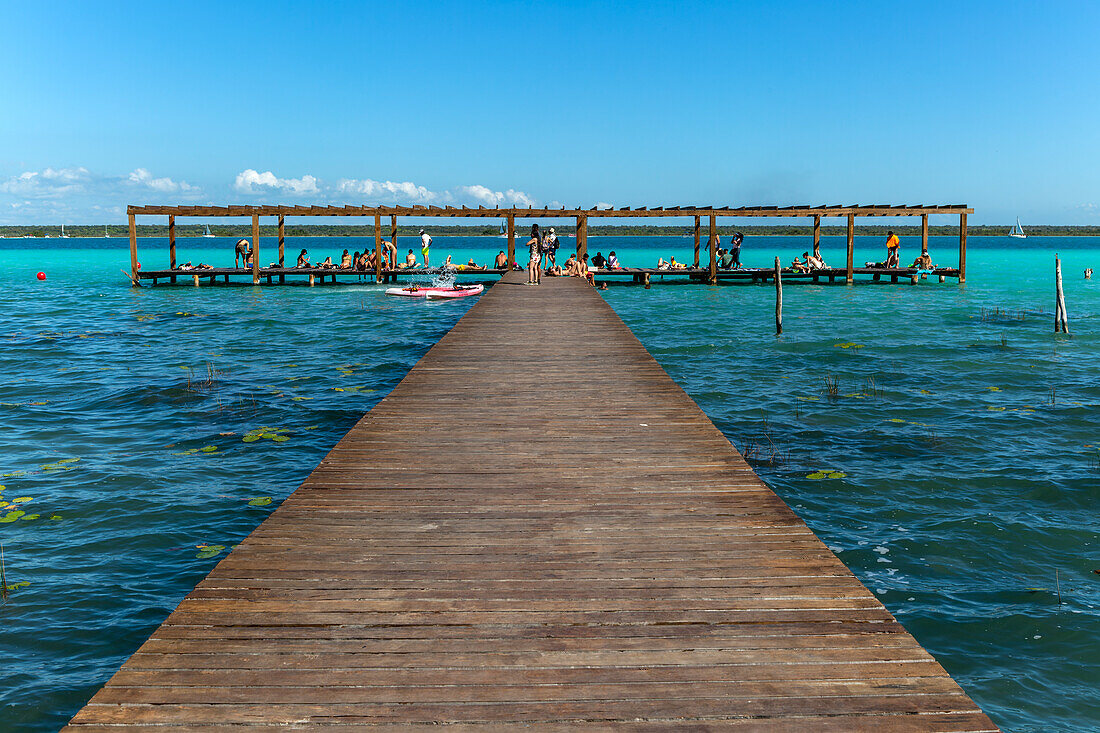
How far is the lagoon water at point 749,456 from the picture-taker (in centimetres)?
600

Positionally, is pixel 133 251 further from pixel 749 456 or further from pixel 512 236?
pixel 749 456

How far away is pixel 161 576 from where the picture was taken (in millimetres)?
7090

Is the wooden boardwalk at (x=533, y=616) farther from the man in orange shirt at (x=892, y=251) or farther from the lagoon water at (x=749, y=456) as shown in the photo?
the man in orange shirt at (x=892, y=251)

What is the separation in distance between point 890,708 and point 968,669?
9.77 feet

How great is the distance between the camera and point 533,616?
13.0 feet

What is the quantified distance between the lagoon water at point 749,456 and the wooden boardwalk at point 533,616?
191 cm

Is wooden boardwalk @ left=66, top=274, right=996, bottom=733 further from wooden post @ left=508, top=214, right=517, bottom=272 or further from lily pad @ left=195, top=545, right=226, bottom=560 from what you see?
wooden post @ left=508, top=214, right=517, bottom=272

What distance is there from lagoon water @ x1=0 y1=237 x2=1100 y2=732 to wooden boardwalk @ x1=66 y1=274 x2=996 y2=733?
191 centimetres

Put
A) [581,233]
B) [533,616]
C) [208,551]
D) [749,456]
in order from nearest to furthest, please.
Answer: [533,616] → [208,551] → [749,456] → [581,233]

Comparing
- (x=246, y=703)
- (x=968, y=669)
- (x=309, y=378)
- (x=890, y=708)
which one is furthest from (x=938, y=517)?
(x=309, y=378)

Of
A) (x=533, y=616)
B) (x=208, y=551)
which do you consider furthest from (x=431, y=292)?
(x=533, y=616)

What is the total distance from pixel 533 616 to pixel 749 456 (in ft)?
23.7

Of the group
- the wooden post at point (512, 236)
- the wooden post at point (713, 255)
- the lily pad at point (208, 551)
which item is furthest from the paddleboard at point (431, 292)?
the lily pad at point (208, 551)

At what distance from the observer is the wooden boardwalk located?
3.23 m
